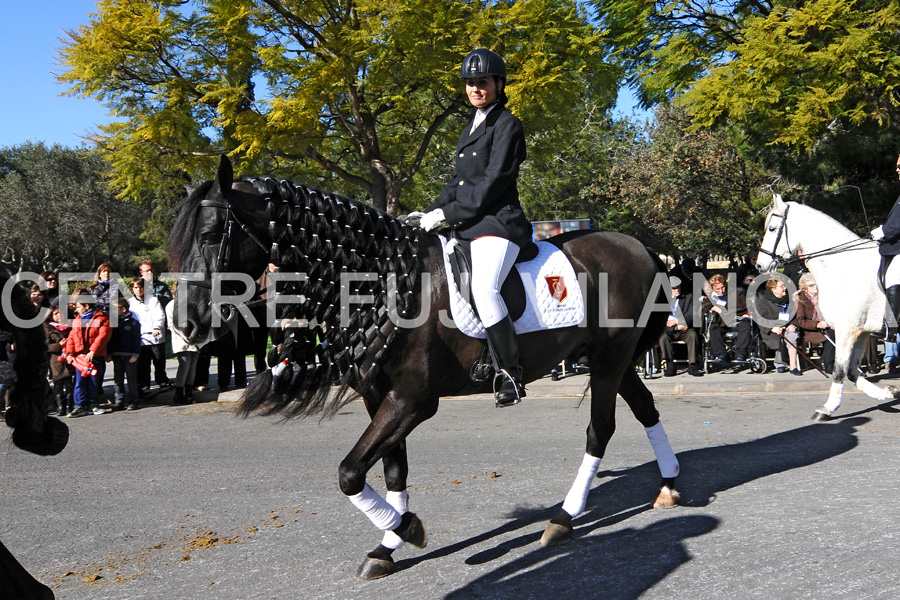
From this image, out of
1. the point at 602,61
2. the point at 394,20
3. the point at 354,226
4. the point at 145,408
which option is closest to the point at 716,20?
the point at 602,61

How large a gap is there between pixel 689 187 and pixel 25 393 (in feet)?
93.0

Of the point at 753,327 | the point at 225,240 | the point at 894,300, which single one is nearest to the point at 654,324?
the point at 225,240

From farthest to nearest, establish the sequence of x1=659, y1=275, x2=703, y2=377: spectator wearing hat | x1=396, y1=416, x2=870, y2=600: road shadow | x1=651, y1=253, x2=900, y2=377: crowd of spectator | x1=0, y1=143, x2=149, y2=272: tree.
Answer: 1. x1=0, y1=143, x2=149, y2=272: tree
2. x1=659, y1=275, x2=703, y2=377: spectator wearing hat
3. x1=651, y1=253, x2=900, y2=377: crowd of spectator
4. x1=396, y1=416, x2=870, y2=600: road shadow

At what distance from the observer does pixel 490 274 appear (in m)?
4.38

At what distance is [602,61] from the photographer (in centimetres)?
1816

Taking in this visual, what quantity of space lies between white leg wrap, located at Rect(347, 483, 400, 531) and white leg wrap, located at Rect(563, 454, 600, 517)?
47.5 inches

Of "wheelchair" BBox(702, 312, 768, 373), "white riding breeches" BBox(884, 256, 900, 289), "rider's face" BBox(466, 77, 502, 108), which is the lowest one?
"wheelchair" BBox(702, 312, 768, 373)

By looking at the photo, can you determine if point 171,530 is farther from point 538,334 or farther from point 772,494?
point 772,494

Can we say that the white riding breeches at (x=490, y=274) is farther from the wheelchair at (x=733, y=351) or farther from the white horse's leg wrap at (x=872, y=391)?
the wheelchair at (x=733, y=351)

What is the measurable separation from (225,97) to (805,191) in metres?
13.7

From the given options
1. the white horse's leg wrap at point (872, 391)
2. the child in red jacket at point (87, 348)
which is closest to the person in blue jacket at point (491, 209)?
the white horse's leg wrap at point (872, 391)

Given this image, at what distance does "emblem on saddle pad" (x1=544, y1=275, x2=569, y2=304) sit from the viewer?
4.82m

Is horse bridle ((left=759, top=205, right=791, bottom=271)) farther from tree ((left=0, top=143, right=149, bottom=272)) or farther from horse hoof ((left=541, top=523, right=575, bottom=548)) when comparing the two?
tree ((left=0, top=143, right=149, bottom=272))

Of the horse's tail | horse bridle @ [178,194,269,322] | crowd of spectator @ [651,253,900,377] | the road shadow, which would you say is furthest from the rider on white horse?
horse bridle @ [178,194,269,322]
